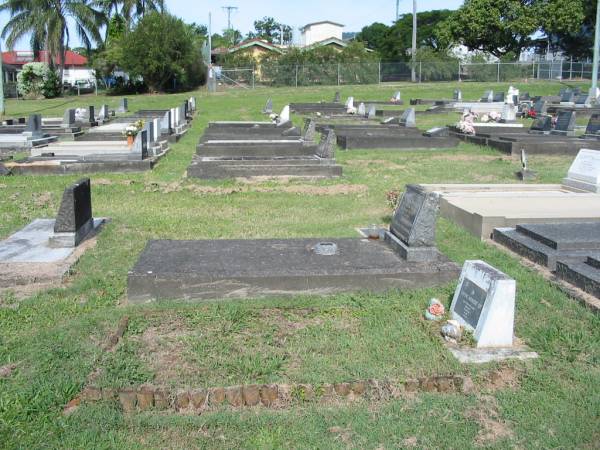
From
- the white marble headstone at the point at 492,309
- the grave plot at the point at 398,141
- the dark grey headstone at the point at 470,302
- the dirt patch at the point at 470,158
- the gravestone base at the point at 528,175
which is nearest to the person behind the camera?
the white marble headstone at the point at 492,309

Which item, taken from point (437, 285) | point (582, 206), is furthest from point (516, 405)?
point (582, 206)

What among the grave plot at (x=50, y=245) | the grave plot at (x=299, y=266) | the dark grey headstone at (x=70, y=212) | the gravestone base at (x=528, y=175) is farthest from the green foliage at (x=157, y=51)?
the grave plot at (x=299, y=266)

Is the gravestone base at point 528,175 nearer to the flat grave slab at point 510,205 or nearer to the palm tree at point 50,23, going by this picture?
the flat grave slab at point 510,205

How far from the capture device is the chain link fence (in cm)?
4638

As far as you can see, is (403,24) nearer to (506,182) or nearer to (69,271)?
(506,182)

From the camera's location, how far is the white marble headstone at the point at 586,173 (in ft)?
33.1

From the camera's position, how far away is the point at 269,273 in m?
5.83

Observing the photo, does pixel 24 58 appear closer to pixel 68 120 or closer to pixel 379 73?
pixel 379 73

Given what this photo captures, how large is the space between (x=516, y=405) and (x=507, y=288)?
0.98m

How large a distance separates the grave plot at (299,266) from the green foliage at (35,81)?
41.5 metres

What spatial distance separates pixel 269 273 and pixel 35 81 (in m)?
43.3

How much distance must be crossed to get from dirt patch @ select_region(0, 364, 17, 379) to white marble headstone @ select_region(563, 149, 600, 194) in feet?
Answer: 28.8

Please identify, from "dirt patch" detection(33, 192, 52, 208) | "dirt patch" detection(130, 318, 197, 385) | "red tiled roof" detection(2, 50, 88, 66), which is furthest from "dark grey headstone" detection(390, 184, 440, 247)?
"red tiled roof" detection(2, 50, 88, 66)

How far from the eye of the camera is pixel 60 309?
5.62 metres
